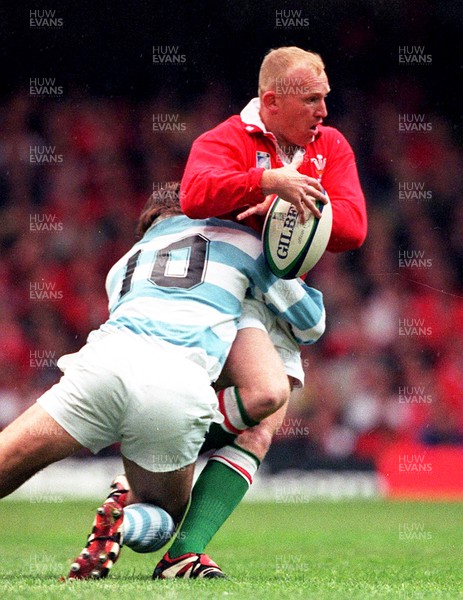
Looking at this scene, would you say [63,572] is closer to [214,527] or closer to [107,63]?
[214,527]

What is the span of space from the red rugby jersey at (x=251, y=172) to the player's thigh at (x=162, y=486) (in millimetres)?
867

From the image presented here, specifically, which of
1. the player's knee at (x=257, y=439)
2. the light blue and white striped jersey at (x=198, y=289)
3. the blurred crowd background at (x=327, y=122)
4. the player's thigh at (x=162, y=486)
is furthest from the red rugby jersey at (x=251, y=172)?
the blurred crowd background at (x=327, y=122)

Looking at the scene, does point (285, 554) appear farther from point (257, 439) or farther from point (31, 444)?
point (31, 444)

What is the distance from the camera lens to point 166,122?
12375 mm

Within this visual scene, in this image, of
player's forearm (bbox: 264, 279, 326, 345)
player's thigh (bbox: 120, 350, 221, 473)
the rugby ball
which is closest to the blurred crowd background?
player's forearm (bbox: 264, 279, 326, 345)

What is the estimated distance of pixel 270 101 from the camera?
13.5 feet

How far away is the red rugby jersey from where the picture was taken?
3836mm

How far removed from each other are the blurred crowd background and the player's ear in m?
6.74

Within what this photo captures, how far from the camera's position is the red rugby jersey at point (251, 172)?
151 inches

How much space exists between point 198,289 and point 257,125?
694mm

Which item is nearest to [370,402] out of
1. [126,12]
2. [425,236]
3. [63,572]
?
[425,236]

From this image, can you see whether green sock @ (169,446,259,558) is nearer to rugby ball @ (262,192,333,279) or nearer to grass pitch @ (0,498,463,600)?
grass pitch @ (0,498,463,600)

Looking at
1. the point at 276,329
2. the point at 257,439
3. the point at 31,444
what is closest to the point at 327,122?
the point at 276,329

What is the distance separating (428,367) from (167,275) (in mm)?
8103
